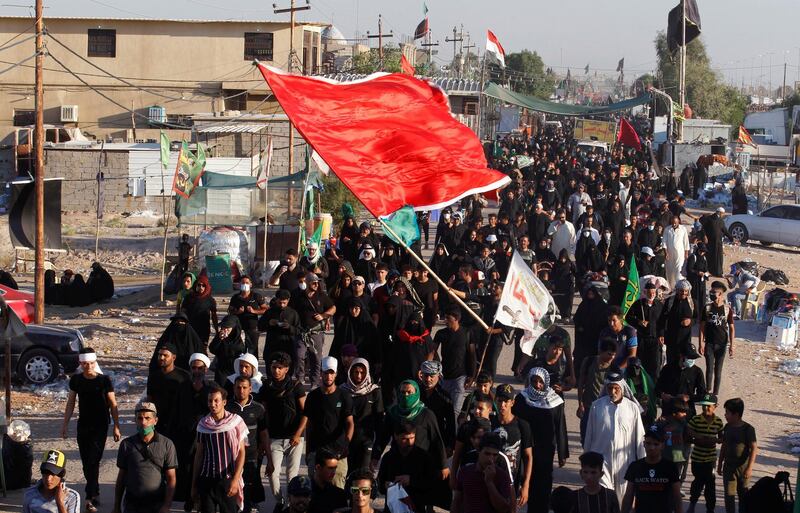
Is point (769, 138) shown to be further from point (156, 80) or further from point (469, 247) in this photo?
point (469, 247)

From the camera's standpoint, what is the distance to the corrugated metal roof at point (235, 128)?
123 feet

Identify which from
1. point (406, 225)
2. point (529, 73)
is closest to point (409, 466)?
point (406, 225)

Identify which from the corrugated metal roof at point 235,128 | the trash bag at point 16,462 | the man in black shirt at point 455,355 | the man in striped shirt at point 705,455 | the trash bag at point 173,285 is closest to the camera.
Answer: the man in striped shirt at point 705,455

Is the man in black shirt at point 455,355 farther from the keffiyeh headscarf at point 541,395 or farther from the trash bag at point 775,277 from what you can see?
the trash bag at point 775,277

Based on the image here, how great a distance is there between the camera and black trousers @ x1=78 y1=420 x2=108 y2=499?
28.1 ft

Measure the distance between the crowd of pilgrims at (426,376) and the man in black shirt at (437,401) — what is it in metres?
0.01

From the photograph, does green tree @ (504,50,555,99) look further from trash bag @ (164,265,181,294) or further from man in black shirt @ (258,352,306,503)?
man in black shirt @ (258,352,306,503)

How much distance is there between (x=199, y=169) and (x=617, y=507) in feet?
46.0

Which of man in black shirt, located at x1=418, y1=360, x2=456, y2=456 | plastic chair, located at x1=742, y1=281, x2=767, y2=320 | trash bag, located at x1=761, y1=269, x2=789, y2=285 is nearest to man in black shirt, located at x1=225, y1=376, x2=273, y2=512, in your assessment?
man in black shirt, located at x1=418, y1=360, x2=456, y2=456

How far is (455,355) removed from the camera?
9.97 m

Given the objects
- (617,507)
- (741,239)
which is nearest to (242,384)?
(617,507)

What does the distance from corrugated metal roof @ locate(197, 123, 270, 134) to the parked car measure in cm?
2362

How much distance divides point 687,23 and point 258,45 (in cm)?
1817

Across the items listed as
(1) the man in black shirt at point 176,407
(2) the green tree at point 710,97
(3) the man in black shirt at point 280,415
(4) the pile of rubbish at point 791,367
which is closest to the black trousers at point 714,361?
(4) the pile of rubbish at point 791,367
